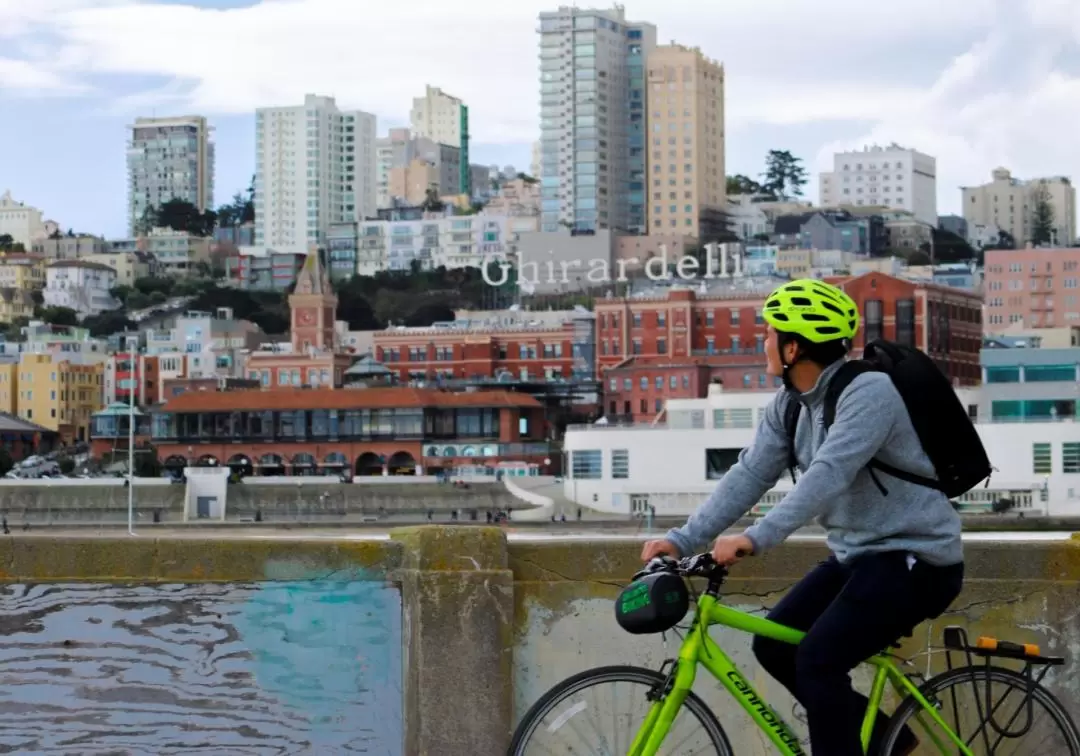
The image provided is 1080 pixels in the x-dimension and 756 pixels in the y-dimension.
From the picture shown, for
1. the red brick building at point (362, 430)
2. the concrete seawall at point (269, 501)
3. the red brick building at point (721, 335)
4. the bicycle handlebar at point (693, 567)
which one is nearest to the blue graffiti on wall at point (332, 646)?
the bicycle handlebar at point (693, 567)

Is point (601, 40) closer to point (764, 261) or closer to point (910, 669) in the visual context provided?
point (764, 261)

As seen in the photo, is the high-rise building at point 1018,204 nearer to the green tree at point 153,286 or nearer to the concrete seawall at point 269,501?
the green tree at point 153,286

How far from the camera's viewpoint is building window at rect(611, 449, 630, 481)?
69.4 meters

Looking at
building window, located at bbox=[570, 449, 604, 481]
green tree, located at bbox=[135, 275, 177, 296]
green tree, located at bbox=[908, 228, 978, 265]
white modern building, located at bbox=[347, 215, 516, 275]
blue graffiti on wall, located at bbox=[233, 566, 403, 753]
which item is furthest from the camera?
green tree, located at bbox=[135, 275, 177, 296]

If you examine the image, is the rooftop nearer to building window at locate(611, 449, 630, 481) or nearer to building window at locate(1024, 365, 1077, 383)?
building window at locate(611, 449, 630, 481)

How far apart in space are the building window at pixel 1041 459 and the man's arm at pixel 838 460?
6123cm

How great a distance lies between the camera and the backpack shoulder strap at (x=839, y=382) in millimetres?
5055

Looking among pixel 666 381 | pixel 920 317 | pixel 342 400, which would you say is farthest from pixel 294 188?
pixel 920 317

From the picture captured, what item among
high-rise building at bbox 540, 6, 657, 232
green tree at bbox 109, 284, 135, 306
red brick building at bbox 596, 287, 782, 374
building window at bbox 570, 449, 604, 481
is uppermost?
high-rise building at bbox 540, 6, 657, 232

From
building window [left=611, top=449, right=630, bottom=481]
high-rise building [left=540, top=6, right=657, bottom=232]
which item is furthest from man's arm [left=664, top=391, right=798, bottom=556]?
high-rise building [left=540, top=6, right=657, bottom=232]

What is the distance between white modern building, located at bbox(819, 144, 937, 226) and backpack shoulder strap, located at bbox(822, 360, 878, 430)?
191756 mm

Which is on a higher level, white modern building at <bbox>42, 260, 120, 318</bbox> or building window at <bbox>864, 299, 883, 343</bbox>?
white modern building at <bbox>42, 260, 120, 318</bbox>

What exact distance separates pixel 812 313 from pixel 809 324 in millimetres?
32

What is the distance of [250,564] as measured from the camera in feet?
20.2
